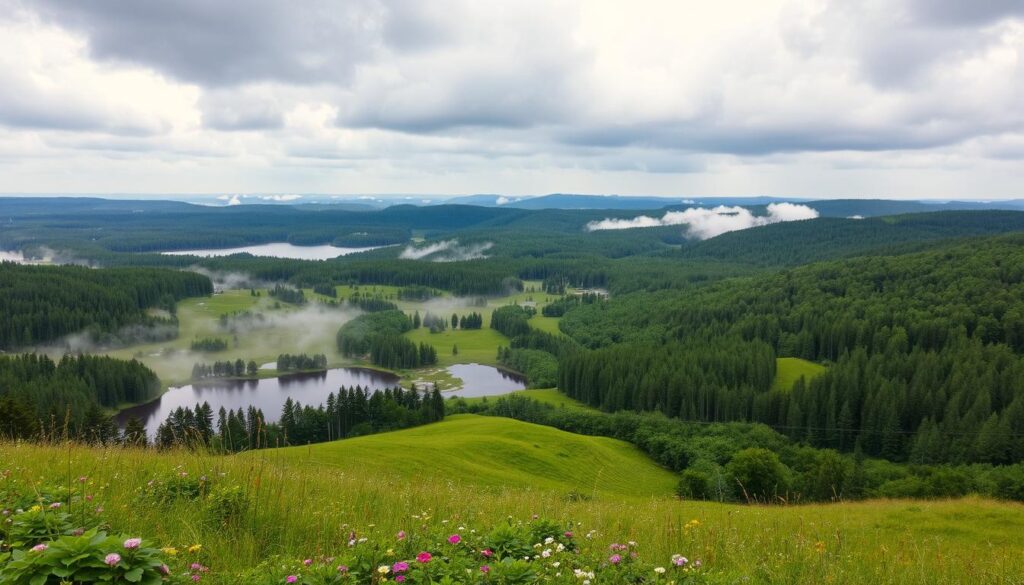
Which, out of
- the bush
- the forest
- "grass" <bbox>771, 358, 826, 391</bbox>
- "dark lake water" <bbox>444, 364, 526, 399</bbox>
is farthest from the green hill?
the forest

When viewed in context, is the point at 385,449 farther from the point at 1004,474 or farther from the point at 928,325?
the point at 928,325

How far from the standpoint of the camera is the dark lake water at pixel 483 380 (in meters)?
111

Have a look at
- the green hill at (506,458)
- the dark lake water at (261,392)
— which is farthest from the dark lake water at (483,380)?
the green hill at (506,458)

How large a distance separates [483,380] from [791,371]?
61.4 meters

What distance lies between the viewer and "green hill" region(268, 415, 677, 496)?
117 ft

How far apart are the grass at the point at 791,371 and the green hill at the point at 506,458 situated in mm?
42669

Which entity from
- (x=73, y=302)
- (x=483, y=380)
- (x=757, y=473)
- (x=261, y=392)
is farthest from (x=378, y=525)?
(x=73, y=302)

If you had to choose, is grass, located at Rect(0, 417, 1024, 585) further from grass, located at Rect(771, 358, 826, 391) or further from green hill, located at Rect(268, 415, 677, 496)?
grass, located at Rect(771, 358, 826, 391)

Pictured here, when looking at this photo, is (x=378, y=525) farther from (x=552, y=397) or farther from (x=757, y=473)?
(x=552, y=397)

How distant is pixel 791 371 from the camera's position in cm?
9769

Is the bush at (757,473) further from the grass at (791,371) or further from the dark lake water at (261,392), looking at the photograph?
the dark lake water at (261,392)

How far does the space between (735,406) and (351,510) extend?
81141 mm

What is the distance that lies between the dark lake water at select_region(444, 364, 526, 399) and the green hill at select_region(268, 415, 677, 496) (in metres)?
45.3

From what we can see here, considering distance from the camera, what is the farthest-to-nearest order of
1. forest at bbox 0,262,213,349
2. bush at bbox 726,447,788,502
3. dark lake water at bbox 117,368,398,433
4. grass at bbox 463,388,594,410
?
forest at bbox 0,262,213,349 → dark lake water at bbox 117,368,398,433 → grass at bbox 463,388,594,410 → bush at bbox 726,447,788,502
